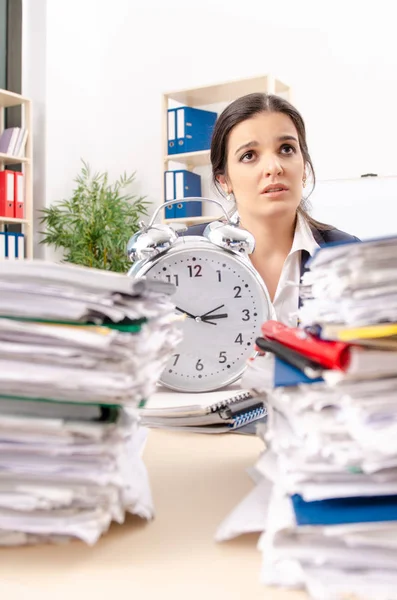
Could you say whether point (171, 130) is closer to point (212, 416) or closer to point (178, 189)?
point (178, 189)

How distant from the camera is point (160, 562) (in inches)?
18.1

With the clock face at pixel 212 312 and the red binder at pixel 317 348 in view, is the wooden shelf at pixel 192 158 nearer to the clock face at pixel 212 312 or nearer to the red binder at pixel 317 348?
the clock face at pixel 212 312

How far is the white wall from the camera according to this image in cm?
423

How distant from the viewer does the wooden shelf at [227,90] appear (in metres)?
4.29

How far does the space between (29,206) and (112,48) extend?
1785 mm

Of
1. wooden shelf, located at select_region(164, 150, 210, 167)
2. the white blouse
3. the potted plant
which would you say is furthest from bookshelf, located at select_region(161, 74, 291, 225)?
the white blouse

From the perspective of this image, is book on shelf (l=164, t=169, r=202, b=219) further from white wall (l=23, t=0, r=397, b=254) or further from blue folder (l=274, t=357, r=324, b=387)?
blue folder (l=274, t=357, r=324, b=387)

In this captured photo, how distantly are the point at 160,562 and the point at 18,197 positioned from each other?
460cm

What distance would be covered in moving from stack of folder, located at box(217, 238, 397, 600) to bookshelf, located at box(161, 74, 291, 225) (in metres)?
3.91

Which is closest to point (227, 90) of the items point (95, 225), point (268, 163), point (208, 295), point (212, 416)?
point (95, 225)

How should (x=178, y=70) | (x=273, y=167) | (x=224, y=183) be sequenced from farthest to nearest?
1. (x=178, y=70)
2. (x=224, y=183)
3. (x=273, y=167)

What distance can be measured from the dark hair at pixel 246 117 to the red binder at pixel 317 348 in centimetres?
133

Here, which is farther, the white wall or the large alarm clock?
the white wall

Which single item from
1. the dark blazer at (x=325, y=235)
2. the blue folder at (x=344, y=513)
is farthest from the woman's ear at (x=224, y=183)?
the blue folder at (x=344, y=513)
